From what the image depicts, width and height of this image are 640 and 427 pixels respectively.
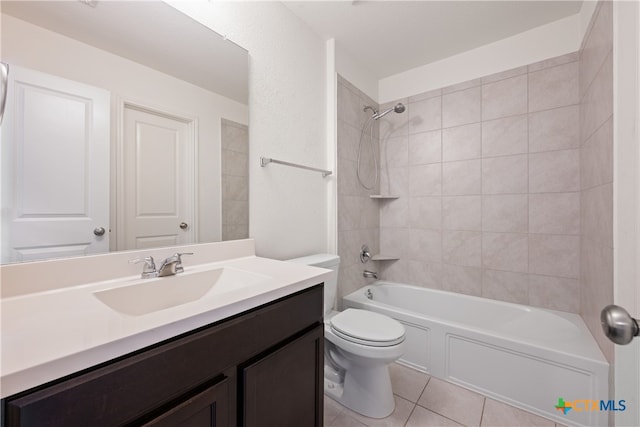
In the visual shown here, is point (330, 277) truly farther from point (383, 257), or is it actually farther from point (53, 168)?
point (53, 168)

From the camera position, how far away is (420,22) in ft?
5.85

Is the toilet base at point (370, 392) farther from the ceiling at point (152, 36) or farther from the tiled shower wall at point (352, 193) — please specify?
the ceiling at point (152, 36)

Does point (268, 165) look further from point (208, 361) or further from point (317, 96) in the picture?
point (208, 361)

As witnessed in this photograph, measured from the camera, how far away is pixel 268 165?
1514 mm

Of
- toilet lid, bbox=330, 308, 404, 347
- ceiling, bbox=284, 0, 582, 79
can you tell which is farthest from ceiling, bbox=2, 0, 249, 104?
toilet lid, bbox=330, 308, 404, 347

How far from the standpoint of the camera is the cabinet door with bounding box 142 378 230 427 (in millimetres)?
548

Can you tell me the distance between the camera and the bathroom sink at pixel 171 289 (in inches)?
31.5

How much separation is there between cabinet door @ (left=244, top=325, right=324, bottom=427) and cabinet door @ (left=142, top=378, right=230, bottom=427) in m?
0.06

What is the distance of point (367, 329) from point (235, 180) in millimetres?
1065

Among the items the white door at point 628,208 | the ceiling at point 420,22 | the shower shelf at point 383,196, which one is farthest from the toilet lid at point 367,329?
the ceiling at point 420,22

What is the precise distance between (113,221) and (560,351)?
214cm

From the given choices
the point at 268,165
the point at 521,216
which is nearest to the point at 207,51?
the point at 268,165

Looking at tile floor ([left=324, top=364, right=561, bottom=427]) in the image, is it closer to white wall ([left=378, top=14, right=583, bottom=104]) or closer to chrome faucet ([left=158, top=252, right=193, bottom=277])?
chrome faucet ([left=158, top=252, right=193, bottom=277])

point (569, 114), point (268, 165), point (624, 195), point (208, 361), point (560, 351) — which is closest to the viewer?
point (208, 361)
